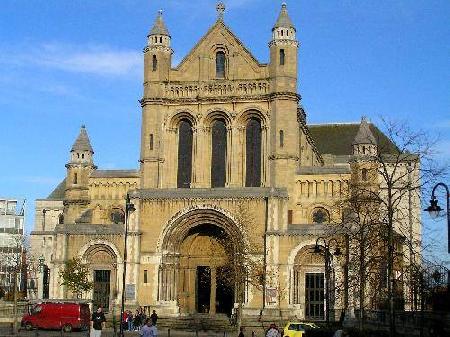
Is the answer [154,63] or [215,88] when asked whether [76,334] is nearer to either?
[215,88]

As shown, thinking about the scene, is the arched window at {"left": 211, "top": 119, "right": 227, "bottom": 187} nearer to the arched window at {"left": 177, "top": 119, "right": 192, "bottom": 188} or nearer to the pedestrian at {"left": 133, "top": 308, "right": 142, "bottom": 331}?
the arched window at {"left": 177, "top": 119, "right": 192, "bottom": 188}

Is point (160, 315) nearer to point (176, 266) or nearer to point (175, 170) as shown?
point (176, 266)

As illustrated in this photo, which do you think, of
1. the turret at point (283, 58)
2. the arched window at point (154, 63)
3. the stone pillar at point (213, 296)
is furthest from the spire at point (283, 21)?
the stone pillar at point (213, 296)

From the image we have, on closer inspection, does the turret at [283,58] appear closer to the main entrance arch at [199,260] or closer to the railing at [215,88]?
the railing at [215,88]

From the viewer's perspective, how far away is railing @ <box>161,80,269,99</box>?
210 ft

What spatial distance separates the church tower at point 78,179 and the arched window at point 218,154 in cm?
1108

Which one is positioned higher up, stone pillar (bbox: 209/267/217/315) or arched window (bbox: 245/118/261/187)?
arched window (bbox: 245/118/261/187)

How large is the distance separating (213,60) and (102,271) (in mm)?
19486

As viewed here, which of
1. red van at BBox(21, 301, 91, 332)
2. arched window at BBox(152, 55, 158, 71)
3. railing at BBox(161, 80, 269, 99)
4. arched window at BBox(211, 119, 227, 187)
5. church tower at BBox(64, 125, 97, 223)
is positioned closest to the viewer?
red van at BBox(21, 301, 91, 332)

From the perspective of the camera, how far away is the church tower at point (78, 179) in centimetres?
6719

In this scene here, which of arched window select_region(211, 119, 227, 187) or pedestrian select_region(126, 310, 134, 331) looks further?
arched window select_region(211, 119, 227, 187)

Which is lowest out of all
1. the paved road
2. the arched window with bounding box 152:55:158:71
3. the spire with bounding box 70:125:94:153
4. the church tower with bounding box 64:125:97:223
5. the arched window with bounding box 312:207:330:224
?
the paved road

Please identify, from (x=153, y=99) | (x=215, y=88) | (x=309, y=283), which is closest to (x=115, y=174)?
(x=153, y=99)

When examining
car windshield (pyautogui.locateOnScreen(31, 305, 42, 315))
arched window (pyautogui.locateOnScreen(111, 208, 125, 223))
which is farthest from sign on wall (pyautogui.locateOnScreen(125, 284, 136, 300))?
car windshield (pyautogui.locateOnScreen(31, 305, 42, 315))
